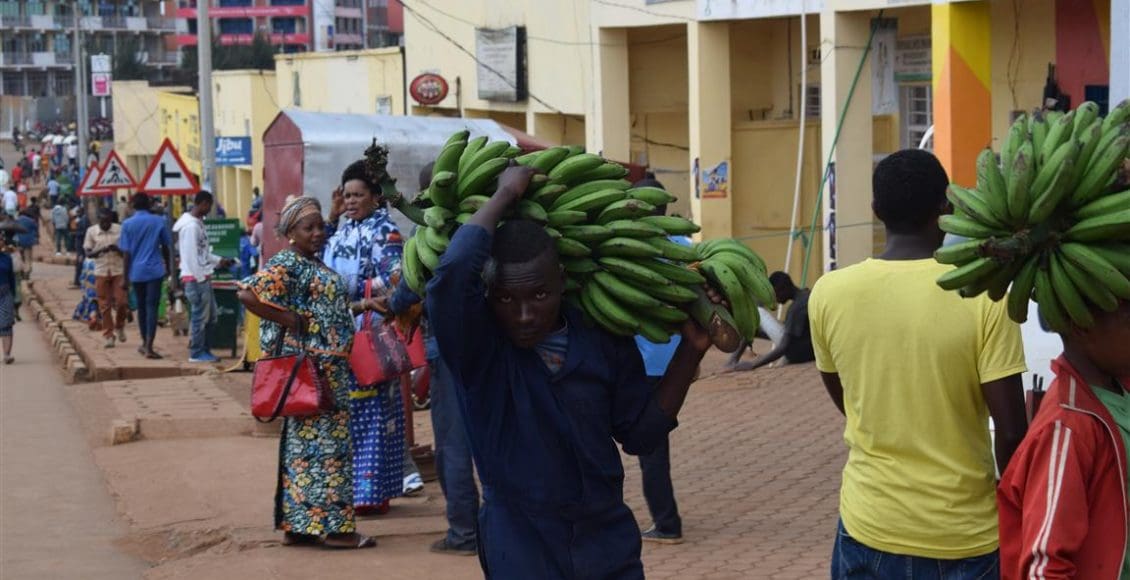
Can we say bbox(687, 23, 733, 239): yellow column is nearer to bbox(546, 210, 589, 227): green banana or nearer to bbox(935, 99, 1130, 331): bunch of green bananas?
bbox(546, 210, 589, 227): green banana

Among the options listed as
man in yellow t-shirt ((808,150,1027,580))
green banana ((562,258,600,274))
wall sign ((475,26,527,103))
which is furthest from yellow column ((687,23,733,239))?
green banana ((562,258,600,274))

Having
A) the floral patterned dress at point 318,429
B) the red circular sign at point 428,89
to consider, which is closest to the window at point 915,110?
the red circular sign at point 428,89

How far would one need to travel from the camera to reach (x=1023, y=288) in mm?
3451

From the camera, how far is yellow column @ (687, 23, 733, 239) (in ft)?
64.9

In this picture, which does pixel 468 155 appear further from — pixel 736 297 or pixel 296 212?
pixel 296 212

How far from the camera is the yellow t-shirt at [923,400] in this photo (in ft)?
13.0

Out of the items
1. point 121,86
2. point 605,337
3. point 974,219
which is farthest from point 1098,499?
point 121,86

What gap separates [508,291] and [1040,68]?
1306 centimetres

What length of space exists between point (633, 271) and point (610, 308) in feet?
0.36

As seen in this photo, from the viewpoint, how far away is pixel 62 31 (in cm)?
11444

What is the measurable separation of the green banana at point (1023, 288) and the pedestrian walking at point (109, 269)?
59.6 ft

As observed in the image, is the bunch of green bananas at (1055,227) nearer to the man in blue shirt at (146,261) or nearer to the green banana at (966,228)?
the green banana at (966,228)

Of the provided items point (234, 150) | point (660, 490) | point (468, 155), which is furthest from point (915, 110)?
point (468, 155)

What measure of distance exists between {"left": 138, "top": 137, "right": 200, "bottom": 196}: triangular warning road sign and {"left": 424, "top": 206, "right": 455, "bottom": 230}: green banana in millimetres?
15525
